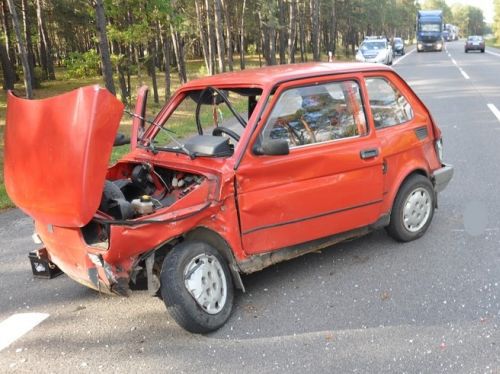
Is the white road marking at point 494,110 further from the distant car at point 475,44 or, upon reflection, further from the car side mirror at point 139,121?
the distant car at point 475,44

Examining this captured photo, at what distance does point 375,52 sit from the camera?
33.3 metres

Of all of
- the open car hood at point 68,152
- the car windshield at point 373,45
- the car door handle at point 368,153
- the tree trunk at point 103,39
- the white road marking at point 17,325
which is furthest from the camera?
the car windshield at point 373,45

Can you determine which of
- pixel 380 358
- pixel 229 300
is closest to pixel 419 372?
pixel 380 358

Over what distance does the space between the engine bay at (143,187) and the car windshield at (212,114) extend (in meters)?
0.22

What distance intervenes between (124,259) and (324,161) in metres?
1.76

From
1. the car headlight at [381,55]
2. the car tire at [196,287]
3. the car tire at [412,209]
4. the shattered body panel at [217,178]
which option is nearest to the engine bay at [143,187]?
the shattered body panel at [217,178]

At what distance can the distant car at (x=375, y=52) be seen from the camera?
3262 cm

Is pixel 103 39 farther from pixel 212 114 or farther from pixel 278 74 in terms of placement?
pixel 278 74

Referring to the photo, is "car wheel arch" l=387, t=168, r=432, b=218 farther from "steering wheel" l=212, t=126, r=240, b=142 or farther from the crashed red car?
"steering wheel" l=212, t=126, r=240, b=142

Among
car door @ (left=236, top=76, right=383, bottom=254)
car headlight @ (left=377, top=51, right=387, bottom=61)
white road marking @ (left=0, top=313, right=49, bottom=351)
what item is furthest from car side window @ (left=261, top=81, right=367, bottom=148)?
car headlight @ (left=377, top=51, right=387, bottom=61)

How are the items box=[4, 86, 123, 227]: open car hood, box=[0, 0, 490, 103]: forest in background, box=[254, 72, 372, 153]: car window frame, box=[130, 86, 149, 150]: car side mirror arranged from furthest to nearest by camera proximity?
box=[0, 0, 490, 103]: forest in background → box=[130, 86, 149, 150]: car side mirror → box=[254, 72, 372, 153]: car window frame → box=[4, 86, 123, 227]: open car hood

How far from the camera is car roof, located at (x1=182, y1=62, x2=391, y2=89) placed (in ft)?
13.4

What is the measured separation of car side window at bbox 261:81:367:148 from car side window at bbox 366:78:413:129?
0.21 metres

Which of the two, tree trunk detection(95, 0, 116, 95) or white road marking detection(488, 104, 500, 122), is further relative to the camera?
white road marking detection(488, 104, 500, 122)
